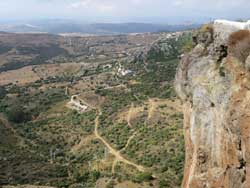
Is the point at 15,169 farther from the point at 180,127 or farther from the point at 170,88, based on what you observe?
the point at 170,88

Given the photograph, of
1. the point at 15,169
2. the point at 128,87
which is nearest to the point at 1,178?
the point at 15,169

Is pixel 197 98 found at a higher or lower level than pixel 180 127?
higher

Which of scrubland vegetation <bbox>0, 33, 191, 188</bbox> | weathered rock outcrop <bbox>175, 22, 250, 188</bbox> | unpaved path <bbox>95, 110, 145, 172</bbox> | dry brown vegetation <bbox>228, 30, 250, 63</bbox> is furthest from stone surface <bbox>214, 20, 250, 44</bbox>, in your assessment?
unpaved path <bbox>95, 110, 145, 172</bbox>

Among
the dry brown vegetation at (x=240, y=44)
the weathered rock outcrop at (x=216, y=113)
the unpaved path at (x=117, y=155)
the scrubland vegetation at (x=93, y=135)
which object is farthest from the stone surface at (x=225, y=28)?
the unpaved path at (x=117, y=155)

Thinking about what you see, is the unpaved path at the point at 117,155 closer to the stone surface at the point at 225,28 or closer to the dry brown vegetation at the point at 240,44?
the stone surface at the point at 225,28

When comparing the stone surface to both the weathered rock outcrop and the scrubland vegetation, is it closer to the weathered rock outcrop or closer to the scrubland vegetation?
the weathered rock outcrop

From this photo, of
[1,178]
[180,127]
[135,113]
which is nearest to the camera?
[1,178]
